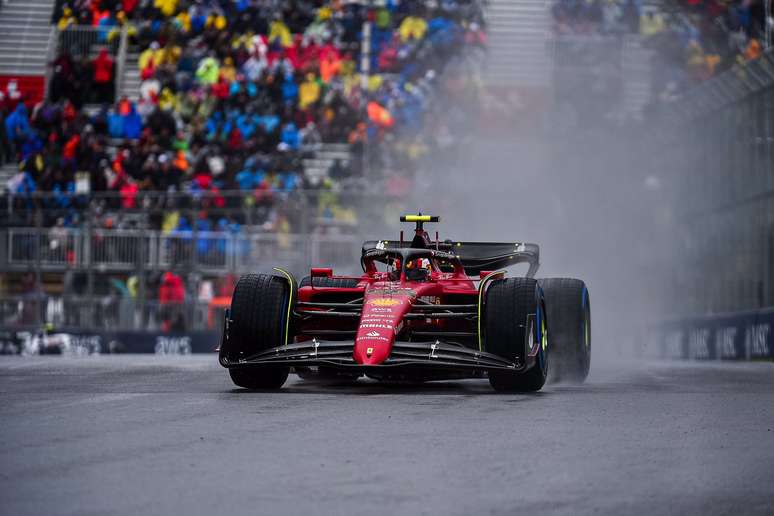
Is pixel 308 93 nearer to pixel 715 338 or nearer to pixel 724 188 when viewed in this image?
pixel 724 188

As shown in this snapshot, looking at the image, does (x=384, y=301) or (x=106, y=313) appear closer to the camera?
(x=384, y=301)

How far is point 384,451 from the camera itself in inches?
265

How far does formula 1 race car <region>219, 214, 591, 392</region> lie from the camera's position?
10.5m

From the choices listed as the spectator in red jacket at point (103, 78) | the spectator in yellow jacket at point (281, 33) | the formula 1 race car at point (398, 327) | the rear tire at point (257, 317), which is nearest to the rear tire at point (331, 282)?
the formula 1 race car at point (398, 327)

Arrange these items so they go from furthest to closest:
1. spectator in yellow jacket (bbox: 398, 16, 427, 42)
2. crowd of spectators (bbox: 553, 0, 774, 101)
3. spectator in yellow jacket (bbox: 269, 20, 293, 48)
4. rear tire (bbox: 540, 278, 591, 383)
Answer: crowd of spectators (bbox: 553, 0, 774, 101)
spectator in yellow jacket (bbox: 269, 20, 293, 48)
spectator in yellow jacket (bbox: 398, 16, 427, 42)
rear tire (bbox: 540, 278, 591, 383)

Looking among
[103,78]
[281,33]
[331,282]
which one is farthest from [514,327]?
[103,78]

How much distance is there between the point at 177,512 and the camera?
16.3ft

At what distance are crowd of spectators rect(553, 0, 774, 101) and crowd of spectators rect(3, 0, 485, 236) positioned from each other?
264 centimetres

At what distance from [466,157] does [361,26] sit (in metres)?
4.22

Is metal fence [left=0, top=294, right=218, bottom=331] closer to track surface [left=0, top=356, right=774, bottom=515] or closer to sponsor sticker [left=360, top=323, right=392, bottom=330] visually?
track surface [left=0, top=356, right=774, bottom=515]

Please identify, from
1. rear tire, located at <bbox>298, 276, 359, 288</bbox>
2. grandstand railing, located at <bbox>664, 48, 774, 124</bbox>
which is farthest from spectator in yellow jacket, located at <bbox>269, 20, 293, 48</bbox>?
rear tire, located at <bbox>298, 276, 359, 288</bbox>

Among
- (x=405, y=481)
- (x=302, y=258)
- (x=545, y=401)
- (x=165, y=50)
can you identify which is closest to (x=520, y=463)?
(x=405, y=481)

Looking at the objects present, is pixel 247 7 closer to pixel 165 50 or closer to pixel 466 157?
pixel 165 50

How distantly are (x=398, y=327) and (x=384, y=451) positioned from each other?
405cm
